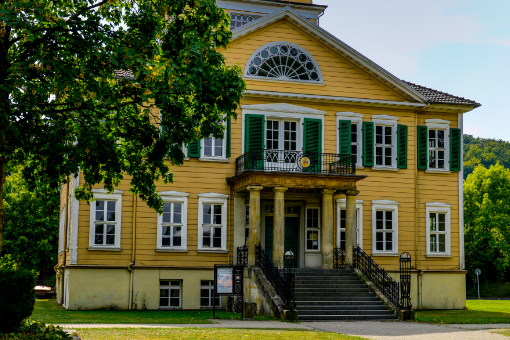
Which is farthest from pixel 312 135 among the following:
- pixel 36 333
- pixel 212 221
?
pixel 36 333

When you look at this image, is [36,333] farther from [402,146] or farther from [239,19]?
[239,19]

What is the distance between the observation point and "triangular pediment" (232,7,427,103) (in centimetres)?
2600

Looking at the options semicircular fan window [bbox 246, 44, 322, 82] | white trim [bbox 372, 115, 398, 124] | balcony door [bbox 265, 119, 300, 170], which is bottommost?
balcony door [bbox 265, 119, 300, 170]

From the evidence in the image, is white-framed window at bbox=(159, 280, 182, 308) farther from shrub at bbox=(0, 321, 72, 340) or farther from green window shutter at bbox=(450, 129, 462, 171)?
green window shutter at bbox=(450, 129, 462, 171)

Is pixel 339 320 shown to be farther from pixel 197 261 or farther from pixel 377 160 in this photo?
pixel 377 160

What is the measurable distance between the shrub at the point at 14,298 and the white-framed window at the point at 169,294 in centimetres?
1303

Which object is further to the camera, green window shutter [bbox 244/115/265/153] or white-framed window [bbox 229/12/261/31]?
white-framed window [bbox 229/12/261/31]

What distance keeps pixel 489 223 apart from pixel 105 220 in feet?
134

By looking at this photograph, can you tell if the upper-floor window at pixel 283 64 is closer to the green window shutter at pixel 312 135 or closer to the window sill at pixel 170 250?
the green window shutter at pixel 312 135

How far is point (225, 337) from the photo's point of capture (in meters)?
13.5

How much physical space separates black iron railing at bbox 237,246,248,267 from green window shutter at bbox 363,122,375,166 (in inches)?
262

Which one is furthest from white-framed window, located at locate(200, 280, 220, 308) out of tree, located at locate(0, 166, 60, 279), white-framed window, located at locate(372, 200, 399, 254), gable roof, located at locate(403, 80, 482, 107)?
tree, located at locate(0, 166, 60, 279)

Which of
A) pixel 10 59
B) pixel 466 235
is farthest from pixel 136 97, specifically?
pixel 466 235

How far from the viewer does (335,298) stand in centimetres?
2112
